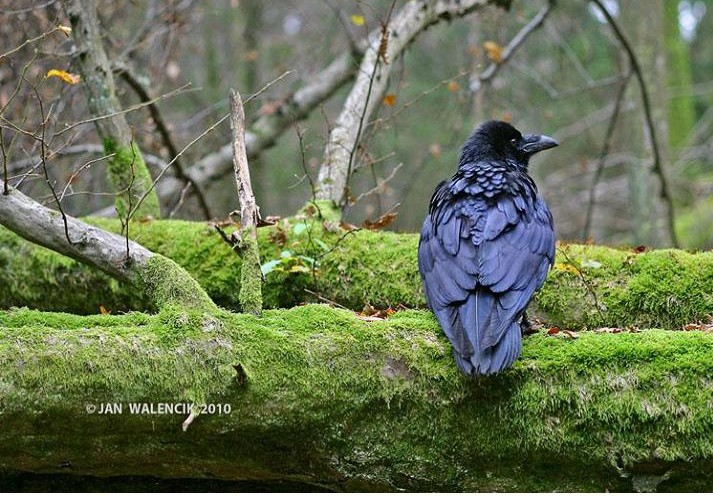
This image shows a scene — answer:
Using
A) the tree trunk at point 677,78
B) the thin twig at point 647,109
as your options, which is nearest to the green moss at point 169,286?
the thin twig at point 647,109

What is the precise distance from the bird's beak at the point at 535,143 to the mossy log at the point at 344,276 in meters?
0.77

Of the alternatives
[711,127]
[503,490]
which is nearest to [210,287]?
[503,490]

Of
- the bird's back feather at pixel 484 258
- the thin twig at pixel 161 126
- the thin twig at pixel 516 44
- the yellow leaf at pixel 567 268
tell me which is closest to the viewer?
the bird's back feather at pixel 484 258

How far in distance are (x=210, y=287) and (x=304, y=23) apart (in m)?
10.9

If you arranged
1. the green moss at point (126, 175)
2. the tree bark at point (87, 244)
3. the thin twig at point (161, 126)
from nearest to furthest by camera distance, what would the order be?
the tree bark at point (87, 244) → the green moss at point (126, 175) → the thin twig at point (161, 126)

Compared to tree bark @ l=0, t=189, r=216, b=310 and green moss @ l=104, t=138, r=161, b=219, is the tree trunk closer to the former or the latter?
green moss @ l=104, t=138, r=161, b=219

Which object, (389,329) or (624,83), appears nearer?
(389,329)

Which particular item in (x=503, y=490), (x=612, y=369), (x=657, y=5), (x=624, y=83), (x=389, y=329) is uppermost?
(x=657, y=5)

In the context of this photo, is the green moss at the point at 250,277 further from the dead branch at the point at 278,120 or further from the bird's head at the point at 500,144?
the dead branch at the point at 278,120

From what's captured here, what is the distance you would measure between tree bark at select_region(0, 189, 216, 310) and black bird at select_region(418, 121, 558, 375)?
4.49ft

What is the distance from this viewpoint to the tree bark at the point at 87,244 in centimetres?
398

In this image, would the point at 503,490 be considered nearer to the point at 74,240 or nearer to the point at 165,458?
the point at 165,458

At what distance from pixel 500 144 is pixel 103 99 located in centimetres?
329

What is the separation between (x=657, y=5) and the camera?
9875 mm
